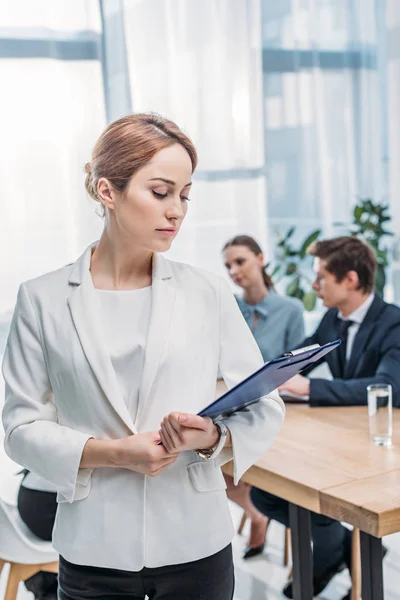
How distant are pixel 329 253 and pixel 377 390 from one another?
2.73 feet

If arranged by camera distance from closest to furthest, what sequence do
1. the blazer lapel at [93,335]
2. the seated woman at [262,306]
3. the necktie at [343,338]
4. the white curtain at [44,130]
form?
1. the blazer lapel at [93,335]
2. the necktie at [343,338]
3. the seated woman at [262,306]
4. the white curtain at [44,130]

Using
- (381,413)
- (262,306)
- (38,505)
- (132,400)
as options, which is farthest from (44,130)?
(132,400)

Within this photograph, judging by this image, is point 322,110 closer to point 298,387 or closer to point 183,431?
Result: point 298,387

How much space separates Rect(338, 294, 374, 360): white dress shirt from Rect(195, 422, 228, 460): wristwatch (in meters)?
1.73

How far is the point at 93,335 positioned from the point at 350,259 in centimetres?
185

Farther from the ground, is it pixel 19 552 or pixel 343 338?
pixel 343 338

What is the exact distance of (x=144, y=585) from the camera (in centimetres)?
134

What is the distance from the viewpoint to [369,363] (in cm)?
290

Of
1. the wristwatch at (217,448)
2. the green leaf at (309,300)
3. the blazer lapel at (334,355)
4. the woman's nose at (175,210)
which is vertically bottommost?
the green leaf at (309,300)

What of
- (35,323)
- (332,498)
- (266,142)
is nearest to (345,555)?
(332,498)

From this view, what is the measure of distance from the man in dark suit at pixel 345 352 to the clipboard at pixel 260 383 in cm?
151

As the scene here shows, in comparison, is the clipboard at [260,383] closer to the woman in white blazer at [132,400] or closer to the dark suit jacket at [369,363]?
the woman in white blazer at [132,400]

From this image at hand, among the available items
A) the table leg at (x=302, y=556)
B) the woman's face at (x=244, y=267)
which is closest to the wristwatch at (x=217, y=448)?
the table leg at (x=302, y=556)

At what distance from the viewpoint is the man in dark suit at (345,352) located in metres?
2.80
